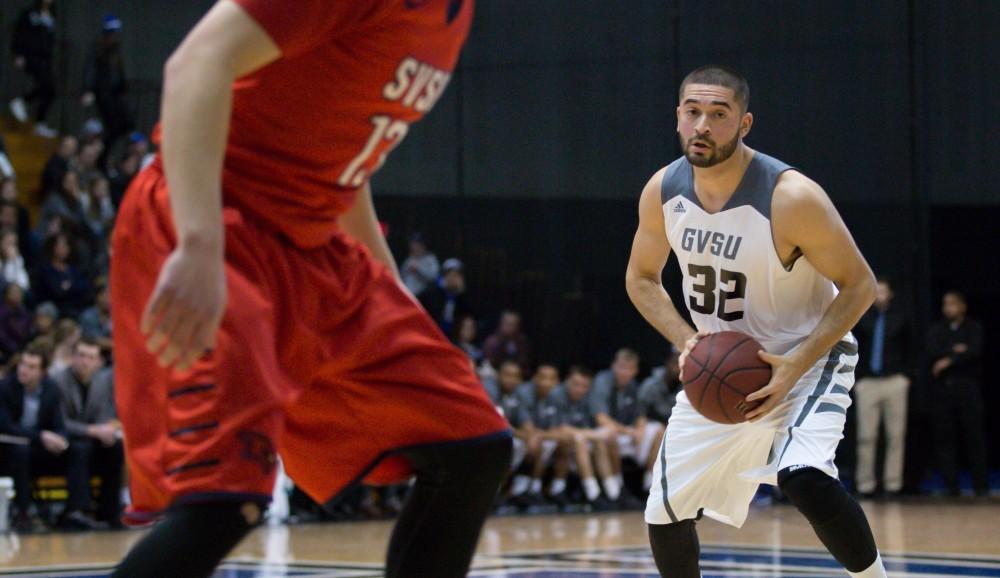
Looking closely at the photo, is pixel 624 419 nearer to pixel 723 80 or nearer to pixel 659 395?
pixel 659 395

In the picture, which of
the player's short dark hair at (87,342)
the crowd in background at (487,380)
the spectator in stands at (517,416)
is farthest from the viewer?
the spectator in stands at (517,416)

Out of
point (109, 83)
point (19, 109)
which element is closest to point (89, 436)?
point (109, 83)

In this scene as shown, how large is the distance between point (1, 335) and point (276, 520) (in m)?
2.43

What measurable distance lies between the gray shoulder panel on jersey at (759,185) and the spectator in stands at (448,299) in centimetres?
841

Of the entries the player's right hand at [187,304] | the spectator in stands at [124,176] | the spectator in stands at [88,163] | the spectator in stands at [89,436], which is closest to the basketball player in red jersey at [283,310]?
the player's right hand at [187,304]

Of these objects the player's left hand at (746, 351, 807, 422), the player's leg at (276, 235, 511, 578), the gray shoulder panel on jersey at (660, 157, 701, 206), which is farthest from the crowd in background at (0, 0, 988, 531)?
the player's leg at (276, 235, 511, 578)

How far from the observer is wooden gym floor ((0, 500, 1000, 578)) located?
6722mm

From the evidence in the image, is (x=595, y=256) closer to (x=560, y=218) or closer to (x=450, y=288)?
(x=560, y=218)

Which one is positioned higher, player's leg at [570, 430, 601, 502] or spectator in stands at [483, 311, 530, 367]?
spectator in stands at [483, 311, 530, 367]

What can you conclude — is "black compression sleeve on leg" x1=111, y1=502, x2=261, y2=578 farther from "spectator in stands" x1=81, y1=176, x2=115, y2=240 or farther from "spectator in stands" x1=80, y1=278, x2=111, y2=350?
"spectator in stands" x1=81, y1=176, x2=115, y2=240

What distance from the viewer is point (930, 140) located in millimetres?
13336

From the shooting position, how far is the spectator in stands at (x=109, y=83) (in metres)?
15.0

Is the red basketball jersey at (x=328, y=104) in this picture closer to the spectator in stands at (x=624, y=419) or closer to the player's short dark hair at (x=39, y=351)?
the player's short dark hair at (x=39, y=351)

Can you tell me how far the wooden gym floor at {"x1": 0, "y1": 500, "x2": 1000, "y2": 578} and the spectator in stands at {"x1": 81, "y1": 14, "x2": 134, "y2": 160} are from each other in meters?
6.56
